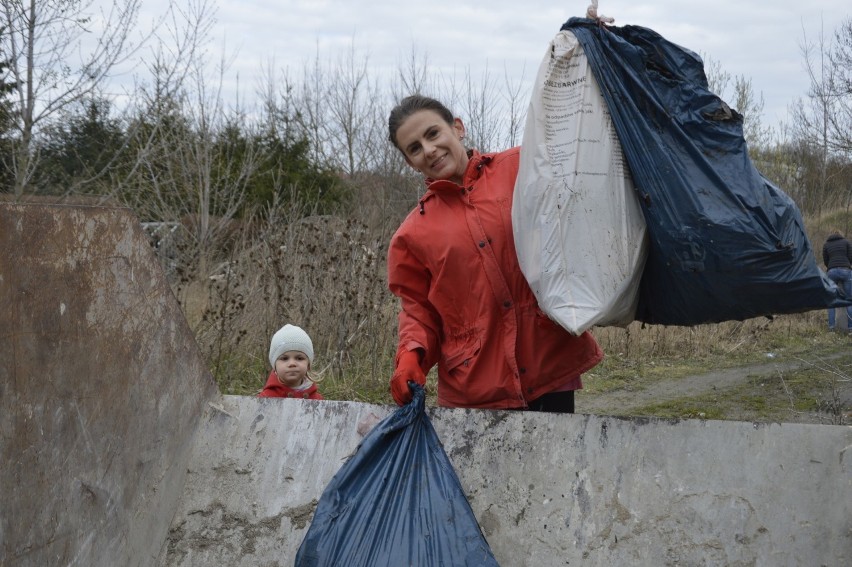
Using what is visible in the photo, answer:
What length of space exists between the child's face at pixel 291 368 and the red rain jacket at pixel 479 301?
1146 millimetres

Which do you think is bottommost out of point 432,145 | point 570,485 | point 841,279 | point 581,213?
point 570,485

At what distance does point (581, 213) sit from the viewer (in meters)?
1.98

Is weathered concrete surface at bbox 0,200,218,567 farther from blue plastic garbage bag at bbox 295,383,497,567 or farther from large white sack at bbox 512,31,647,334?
large white sack at bbox 512,31,647,334

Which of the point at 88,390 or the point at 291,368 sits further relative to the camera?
the point at 291,368

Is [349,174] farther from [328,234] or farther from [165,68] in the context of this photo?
[328,234]

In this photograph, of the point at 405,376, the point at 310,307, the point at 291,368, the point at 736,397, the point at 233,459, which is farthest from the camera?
the point at 736,397

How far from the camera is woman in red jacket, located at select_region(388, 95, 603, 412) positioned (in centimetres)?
216

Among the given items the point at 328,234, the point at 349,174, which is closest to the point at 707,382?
the point at 328,234

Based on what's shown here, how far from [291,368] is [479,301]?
1.38 m

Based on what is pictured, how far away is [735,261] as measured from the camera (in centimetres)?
184

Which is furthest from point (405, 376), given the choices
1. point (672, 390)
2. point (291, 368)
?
point (672, 390)

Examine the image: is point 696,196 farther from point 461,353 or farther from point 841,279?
point 841,279

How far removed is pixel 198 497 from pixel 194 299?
473cm

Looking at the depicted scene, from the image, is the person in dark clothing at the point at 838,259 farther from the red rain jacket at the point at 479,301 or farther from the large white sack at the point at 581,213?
the large white sack at the point at 581,213
